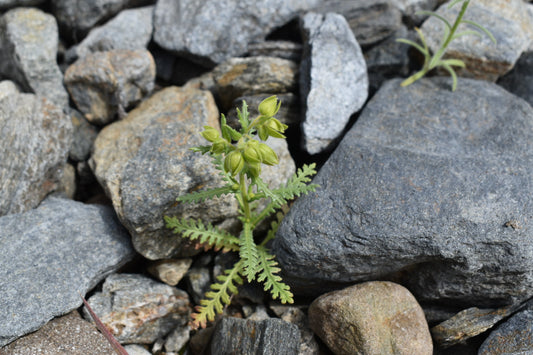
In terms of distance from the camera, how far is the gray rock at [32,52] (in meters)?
4.82

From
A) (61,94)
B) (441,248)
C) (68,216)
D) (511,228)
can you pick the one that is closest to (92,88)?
(61,94)

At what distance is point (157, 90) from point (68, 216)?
183cm

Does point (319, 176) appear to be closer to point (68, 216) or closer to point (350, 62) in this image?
point (350, 62)

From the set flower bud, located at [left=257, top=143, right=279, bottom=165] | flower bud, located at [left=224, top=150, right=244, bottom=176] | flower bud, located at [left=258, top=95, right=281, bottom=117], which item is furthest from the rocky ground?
flower bud, located at [left=258, top=95, right=281, bottom=117]

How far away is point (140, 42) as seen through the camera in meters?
5.12

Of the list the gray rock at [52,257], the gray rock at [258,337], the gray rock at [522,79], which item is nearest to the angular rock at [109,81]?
the gray rock at [52,257]

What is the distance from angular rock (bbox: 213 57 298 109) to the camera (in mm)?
4613

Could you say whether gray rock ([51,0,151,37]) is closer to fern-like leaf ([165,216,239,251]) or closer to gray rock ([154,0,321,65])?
gray rock ([154,0,321,65])

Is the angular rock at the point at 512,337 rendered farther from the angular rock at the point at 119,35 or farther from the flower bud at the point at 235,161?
the angular rock at the point at 119,35

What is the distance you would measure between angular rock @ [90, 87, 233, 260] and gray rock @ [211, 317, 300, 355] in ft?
2.96

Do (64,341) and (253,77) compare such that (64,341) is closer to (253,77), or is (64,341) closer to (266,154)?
(266,154)

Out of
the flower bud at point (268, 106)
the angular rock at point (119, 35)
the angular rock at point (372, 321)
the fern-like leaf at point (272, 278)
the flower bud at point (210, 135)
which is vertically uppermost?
the flower bud at point (268, 106)

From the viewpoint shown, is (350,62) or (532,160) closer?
(532,160)

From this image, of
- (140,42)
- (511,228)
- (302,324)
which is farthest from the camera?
(140,42)
